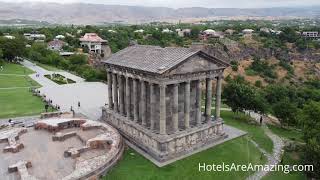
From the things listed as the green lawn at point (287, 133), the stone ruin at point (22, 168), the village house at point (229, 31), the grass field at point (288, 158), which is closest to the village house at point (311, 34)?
the village house at point (229, 31)

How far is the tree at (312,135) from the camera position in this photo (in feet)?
97.0

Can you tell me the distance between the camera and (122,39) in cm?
14412

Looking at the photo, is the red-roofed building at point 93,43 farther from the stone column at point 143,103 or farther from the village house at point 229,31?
the stone column at point 143,103

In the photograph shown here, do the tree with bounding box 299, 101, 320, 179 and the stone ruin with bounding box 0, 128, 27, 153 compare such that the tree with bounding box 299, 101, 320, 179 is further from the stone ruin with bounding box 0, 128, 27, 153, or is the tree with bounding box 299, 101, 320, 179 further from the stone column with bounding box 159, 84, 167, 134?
the stone ruin with bounding box 0, 128, 27, 153

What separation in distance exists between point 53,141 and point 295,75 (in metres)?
111

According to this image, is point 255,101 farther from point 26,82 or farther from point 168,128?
point 26,82

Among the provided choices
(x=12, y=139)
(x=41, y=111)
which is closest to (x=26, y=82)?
(x=41, y=111)

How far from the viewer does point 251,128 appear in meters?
45.4

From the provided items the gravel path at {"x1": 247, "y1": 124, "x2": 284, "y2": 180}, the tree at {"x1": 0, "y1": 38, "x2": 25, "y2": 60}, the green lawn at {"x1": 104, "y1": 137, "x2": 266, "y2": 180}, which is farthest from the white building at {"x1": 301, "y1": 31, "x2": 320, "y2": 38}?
the green lawn at {"x1": 104, "y1": 137, "x2": 266, "y2": 180}

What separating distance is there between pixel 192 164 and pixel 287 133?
2024cm

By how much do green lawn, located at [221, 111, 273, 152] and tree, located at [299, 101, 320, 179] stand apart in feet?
18.4

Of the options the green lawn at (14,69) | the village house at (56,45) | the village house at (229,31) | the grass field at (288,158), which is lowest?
the grass field at (288,158)

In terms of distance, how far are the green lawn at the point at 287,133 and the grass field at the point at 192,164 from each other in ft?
27.6

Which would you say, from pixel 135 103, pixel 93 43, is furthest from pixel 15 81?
pixel 93 43
